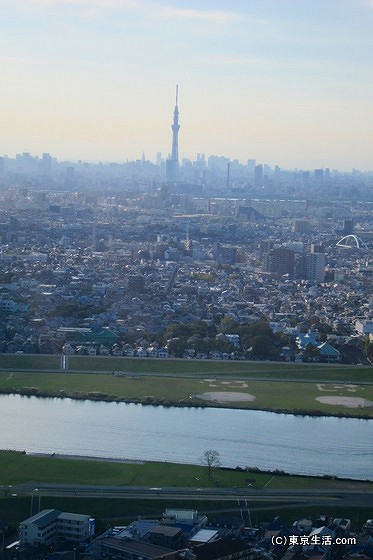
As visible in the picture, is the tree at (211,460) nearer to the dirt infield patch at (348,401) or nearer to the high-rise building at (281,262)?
the dirt infield patch at (348,401)

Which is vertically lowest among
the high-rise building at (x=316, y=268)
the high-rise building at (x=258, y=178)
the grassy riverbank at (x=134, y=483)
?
the grassy riverbank at (x=134, y=483)

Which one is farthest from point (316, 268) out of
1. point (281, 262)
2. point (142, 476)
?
point (142, 476)

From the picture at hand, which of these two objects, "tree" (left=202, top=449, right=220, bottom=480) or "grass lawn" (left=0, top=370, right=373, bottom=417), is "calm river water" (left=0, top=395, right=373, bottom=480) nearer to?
"tree" (left=202, top=449, right=220, bottom=480)

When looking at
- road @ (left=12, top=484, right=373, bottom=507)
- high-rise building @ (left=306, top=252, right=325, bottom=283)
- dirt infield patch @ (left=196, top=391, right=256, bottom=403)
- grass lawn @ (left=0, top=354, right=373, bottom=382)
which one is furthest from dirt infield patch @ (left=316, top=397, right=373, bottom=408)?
high-rise building @ (left=306, top=252, right=325, bottom=283)

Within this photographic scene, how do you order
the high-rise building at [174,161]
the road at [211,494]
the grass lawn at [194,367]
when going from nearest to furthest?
1. the road at [211,494]
2. the grass lawn at [194,367]
3. the high-rise building at [174,161]

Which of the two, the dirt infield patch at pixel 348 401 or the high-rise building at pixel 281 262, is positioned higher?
the high-rise building at pixel 281 262

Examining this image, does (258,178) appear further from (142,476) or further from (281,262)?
(142,476)

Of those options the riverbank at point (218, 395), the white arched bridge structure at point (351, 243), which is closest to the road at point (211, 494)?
the riverbank at point (218, 395)
